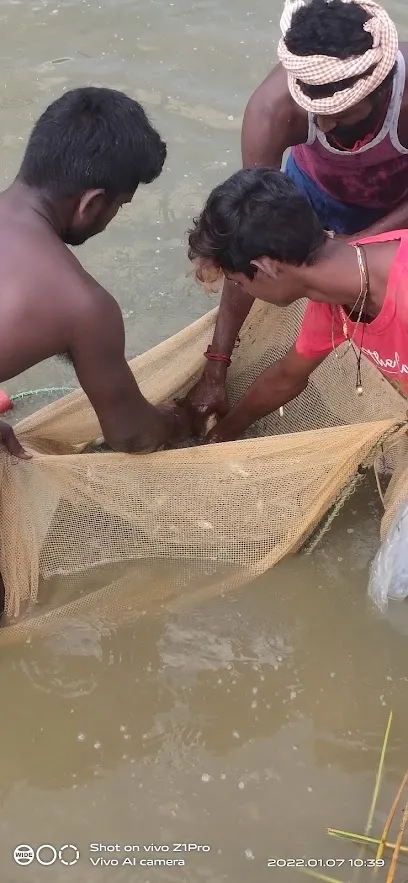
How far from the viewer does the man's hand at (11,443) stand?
1.86 m

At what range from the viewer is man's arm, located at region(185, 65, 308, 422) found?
2.12 metres

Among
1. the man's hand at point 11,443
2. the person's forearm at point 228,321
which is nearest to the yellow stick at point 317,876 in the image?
the man's hand at point 11,443

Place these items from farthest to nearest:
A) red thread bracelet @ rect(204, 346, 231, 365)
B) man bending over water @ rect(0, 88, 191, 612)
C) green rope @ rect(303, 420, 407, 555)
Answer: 1. red thread bracelet @ rect(204, 346, 231, 365)
2. green rope @ rect(303, 420, 407, 555)
3. man bending over water @ rect(0, 88, 191, 612)

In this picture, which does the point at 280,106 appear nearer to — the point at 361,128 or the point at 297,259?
the point at 361,128

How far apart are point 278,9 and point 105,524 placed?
12.3 ft

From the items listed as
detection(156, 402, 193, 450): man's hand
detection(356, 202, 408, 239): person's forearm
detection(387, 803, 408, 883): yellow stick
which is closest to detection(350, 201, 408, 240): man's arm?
detection(356, 202, 408, 239): person's forearm

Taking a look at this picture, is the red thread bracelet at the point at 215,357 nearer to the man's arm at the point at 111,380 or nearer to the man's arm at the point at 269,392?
the man's arm at the point at 269,392

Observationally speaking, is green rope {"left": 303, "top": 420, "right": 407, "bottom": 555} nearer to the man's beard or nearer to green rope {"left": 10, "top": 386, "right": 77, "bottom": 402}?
the man's beard

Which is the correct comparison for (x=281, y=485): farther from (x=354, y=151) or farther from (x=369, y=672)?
(x=354, y=151)

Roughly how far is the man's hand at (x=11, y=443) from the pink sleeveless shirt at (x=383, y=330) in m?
0.78

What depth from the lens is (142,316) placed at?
319cm

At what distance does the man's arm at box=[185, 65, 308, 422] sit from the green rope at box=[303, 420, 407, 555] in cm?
48

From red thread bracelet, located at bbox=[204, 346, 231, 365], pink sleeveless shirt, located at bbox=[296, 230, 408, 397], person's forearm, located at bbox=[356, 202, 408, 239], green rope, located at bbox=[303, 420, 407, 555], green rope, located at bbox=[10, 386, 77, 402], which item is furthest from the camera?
green rope, located at bbox=[10, 386, 77, 402]

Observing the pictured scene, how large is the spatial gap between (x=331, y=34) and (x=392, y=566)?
1376 millimetres
